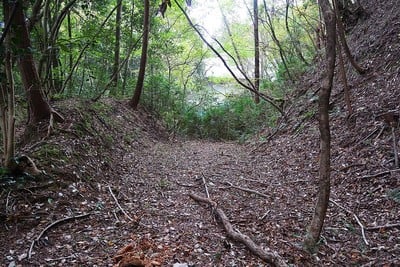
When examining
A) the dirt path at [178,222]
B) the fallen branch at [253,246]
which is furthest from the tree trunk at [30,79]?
the fallen branch at [253,246]

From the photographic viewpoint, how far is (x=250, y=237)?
340 centimetres

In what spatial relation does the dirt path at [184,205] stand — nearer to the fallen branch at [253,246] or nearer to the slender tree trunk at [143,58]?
the fallen branch at [253,246]

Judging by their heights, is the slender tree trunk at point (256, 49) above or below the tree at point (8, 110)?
above

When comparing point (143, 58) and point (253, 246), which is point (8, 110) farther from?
point (143, 58)

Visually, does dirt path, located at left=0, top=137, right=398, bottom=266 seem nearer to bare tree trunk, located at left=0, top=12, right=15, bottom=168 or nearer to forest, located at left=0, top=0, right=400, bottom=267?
forest, located at left=0, top=0, right=400, bottom=267

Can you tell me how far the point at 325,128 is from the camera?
2.97 metres

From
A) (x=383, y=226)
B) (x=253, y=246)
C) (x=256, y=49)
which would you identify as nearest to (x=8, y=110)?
(x=253, y=246)

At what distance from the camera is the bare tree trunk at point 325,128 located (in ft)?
9.50

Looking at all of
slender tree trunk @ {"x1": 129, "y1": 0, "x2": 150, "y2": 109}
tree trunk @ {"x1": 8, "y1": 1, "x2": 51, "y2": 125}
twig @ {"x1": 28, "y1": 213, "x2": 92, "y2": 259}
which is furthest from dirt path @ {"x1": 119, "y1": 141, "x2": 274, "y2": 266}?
slender tree trunk @ {"x1": 129, "y1": 0, "x2": 150, "y2": 109}

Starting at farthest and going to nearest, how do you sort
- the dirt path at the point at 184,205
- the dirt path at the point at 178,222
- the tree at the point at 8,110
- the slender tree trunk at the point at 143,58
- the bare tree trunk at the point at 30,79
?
the slender tree trunk at the point at 143,58
the bare tree trunk at the point at 30,79
the tree at the point at 8,110
the dirt path at the point at 184,205
the dirt path at the point at 178,222

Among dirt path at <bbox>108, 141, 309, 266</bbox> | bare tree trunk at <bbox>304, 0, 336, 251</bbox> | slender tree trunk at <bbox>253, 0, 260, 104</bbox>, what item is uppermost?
slender tree trunk at <bbox>253, 0, 260, 104</bbox>

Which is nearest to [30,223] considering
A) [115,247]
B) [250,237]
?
[115,247]

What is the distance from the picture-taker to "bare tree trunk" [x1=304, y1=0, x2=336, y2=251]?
289cm

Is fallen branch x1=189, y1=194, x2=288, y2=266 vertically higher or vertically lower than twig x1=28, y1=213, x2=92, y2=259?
lower
